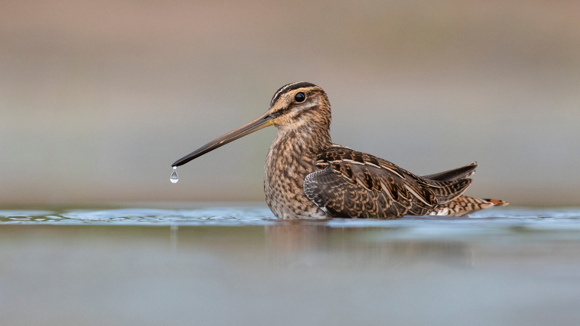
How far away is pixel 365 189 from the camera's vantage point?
297 inches

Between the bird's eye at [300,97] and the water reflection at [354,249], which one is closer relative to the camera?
the water reflection at [354,249]

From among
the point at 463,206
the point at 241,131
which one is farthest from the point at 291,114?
the point at 463,206

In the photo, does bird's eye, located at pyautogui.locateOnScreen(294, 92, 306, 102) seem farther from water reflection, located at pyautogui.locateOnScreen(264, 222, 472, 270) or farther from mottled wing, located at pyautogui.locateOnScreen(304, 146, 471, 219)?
water reflection, located at pyautogui.locateOnScreen(264, 222, 472, 270)

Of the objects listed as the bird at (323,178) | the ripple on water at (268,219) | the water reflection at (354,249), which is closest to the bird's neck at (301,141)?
the bird at (323,178)

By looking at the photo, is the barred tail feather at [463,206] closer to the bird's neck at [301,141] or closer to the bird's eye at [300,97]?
the bird's neck at [301,141]

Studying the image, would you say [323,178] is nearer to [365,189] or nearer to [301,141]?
[365,189]

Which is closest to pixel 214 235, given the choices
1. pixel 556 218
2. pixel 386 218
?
pixel 386 218

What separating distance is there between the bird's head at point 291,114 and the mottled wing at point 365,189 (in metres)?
0.40

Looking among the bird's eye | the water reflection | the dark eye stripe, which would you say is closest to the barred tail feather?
the water reflection

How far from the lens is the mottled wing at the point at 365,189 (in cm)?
736

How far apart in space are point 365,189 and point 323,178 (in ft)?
1.55

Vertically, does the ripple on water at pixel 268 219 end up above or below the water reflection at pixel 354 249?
above

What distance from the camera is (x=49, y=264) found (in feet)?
17.3

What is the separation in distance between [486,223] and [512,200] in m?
2.35
